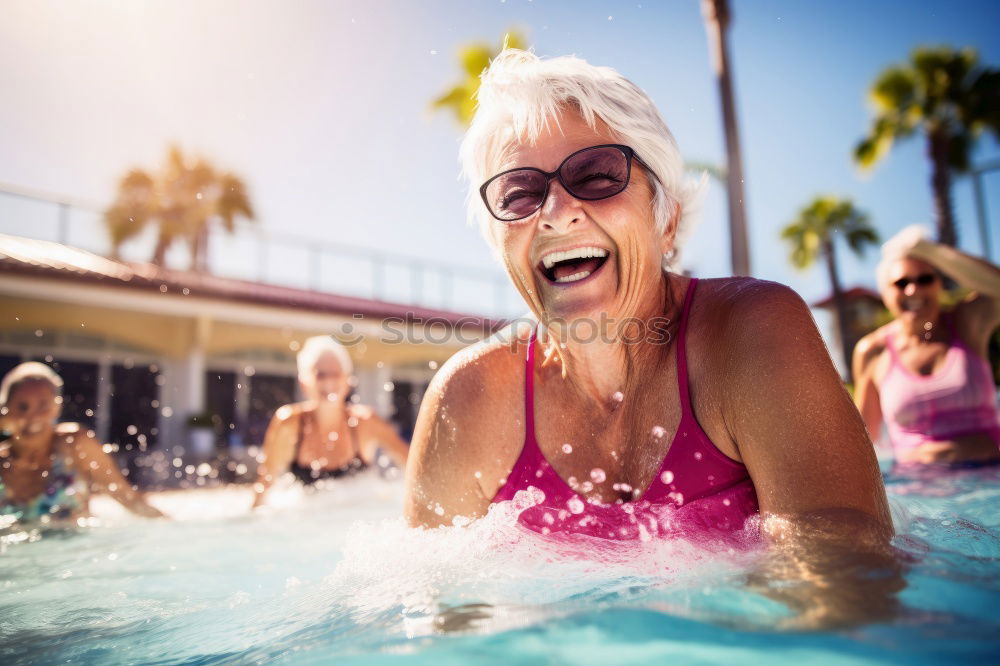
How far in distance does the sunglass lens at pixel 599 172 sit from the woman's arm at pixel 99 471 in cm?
415

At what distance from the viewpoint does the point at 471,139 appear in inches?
88.7

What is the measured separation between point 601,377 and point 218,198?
79.1ft

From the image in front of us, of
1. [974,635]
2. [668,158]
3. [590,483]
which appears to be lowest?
[974,635]

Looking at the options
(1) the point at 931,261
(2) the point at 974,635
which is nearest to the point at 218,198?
(1) the point at 931,261

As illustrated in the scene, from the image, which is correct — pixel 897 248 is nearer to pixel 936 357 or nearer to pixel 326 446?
pixel 936 357

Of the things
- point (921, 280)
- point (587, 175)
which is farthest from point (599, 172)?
point (921, 280)

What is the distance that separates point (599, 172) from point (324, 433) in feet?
15.1

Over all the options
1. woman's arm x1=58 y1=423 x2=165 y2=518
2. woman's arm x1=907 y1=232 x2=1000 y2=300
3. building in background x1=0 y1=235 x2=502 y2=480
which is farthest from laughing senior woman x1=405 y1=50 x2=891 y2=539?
building in background x1=0 y1=235 x2=502 y2=480

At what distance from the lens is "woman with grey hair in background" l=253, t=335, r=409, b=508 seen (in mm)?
5699

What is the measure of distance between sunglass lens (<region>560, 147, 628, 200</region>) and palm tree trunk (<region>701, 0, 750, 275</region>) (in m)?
8.21

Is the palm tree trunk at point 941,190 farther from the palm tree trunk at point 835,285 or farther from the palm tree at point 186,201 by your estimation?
the palm tree at point 186,201

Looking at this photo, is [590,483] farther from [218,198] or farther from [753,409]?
[218,198]

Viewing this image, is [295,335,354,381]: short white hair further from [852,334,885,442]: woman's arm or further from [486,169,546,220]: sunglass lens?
[852,334,885,442]: woman's arm

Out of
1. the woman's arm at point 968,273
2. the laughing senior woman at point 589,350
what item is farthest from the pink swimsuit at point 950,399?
the laughing senior woman at point 589,350
